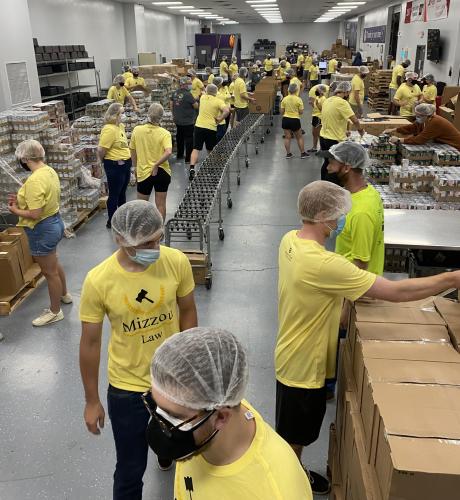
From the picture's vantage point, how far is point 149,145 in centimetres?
567

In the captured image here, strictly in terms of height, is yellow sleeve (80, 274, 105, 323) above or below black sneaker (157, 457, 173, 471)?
above

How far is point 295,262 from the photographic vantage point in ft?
6.71

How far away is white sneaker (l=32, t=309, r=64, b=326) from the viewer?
4.25 meters

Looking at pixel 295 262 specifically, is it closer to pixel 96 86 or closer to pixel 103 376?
pixel 103 376

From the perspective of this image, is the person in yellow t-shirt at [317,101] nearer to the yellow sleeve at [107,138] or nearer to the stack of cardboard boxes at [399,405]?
the yellow sleeve at [107,138]

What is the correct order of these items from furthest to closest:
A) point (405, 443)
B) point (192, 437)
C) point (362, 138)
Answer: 1. point (362, 138)
2. point (405, 443)
3. point (192, 437)

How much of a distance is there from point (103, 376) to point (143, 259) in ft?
6.39

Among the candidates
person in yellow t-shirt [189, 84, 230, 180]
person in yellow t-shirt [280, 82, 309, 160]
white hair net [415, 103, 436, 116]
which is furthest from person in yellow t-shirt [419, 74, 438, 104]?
white hair net [415, 103, 436, 116]

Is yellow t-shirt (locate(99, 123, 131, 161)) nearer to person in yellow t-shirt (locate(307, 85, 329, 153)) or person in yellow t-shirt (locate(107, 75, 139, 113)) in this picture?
person in yellow t-shirt (locate(107, 75, 139, 113))

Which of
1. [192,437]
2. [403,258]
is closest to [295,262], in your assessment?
[192,437]

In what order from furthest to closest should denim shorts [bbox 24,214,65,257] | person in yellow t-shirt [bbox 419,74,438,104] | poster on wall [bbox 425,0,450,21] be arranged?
poster on wall [bbox 425,0,450,21], person in yellow t-shirt [bbox 419,74,438,104], denim shorts [bbox 24,214,65,257]

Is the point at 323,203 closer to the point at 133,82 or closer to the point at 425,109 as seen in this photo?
the point at 425,109

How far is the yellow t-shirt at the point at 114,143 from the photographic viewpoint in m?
5.77

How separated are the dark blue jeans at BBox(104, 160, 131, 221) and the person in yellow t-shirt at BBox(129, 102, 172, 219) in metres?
0.21
